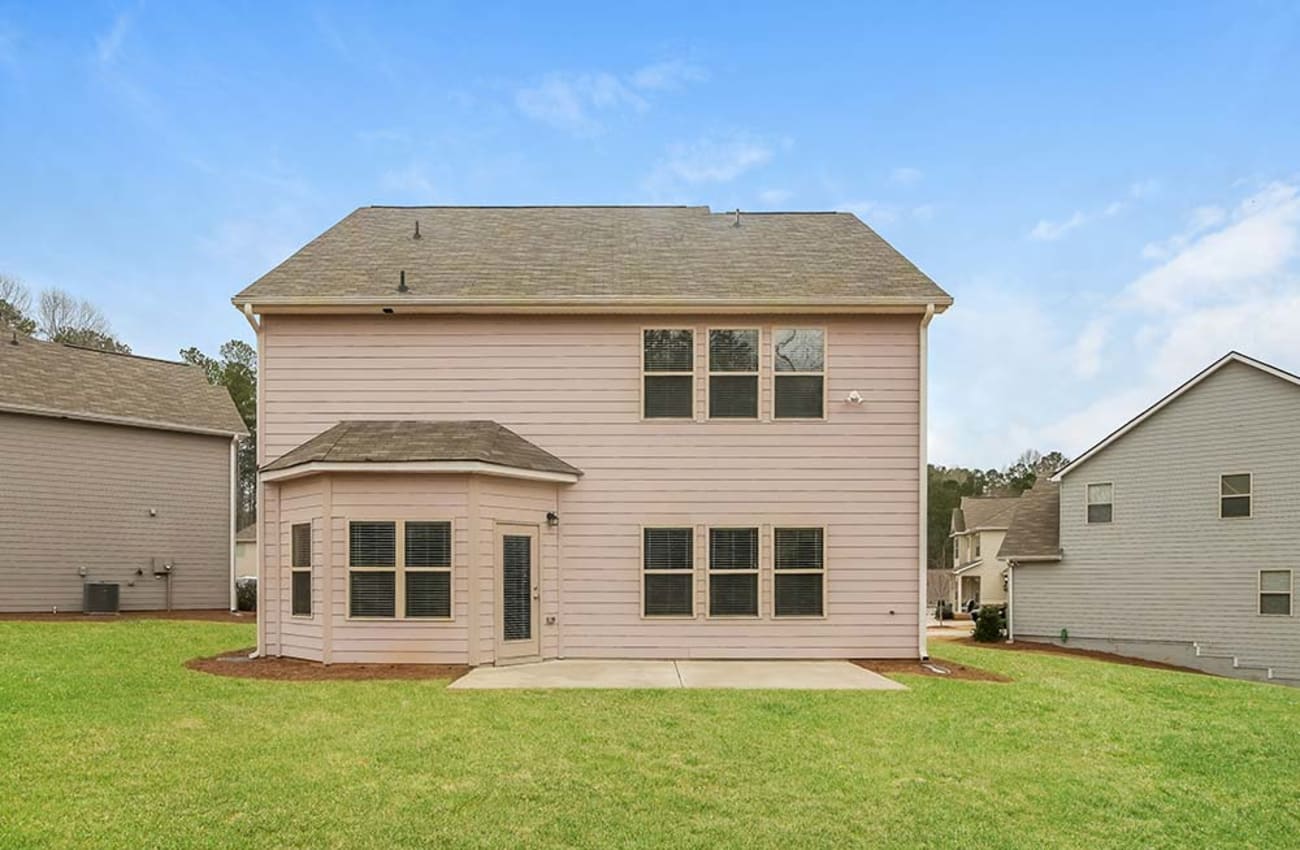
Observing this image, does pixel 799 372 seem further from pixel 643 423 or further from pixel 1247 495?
pixel 1247 495

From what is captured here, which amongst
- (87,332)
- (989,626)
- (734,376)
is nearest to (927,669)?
(734,376)

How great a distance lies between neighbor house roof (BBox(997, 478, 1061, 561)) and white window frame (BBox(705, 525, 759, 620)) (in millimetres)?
11488

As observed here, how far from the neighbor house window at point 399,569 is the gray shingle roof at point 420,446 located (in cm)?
90

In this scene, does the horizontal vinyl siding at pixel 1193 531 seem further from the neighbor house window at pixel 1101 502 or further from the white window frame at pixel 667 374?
the white window frame at pixel 667 374

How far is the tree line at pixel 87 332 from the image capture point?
35.5 meters

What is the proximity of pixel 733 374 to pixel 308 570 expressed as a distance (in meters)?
6.42

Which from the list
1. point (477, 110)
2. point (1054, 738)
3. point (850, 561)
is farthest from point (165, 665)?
point (477, 110)

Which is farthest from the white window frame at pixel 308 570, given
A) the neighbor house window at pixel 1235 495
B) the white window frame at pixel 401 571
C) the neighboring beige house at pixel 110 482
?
the neighbor house window at pixel 1235 495

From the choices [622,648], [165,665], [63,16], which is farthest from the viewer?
[63,16]

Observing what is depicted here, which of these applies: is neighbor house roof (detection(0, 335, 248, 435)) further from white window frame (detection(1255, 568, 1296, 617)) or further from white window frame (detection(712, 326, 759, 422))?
white window frame (detection(1255, 568, 1296, 617))

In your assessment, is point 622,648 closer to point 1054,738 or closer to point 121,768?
point 1054,738

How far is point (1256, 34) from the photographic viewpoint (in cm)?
1528

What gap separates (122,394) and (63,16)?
8.13 meters

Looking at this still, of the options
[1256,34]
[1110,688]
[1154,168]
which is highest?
[1256,34]
